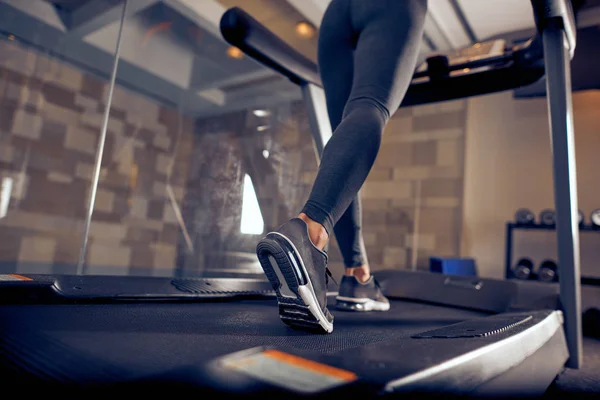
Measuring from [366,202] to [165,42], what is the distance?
2696mm

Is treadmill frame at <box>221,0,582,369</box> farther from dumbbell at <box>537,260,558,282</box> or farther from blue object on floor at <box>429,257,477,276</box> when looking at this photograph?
dumbbell at <box>537,260,558,282</box>

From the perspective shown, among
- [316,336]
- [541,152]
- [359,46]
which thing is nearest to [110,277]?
[316,336]

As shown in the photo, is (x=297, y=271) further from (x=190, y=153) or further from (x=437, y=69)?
(x=190, y=153)

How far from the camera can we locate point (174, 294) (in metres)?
1.24

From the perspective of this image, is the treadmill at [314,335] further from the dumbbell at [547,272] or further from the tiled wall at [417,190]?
the tiled wall at [417,190]

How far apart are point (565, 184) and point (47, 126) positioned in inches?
150

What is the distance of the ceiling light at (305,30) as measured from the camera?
4.03 m

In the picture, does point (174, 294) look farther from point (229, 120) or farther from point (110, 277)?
point (229, 120)

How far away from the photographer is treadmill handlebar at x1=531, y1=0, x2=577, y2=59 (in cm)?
127

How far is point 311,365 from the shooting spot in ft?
1.35

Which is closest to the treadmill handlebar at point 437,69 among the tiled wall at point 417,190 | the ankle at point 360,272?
the ankle at point 360,272

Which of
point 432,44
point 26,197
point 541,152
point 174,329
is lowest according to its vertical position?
point 174,329

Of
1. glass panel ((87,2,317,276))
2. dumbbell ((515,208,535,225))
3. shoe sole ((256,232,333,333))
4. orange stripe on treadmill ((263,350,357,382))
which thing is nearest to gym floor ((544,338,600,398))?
shoe sole ((256,232,333,333))

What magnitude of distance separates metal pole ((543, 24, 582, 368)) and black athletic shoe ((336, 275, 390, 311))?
22.8 inches
